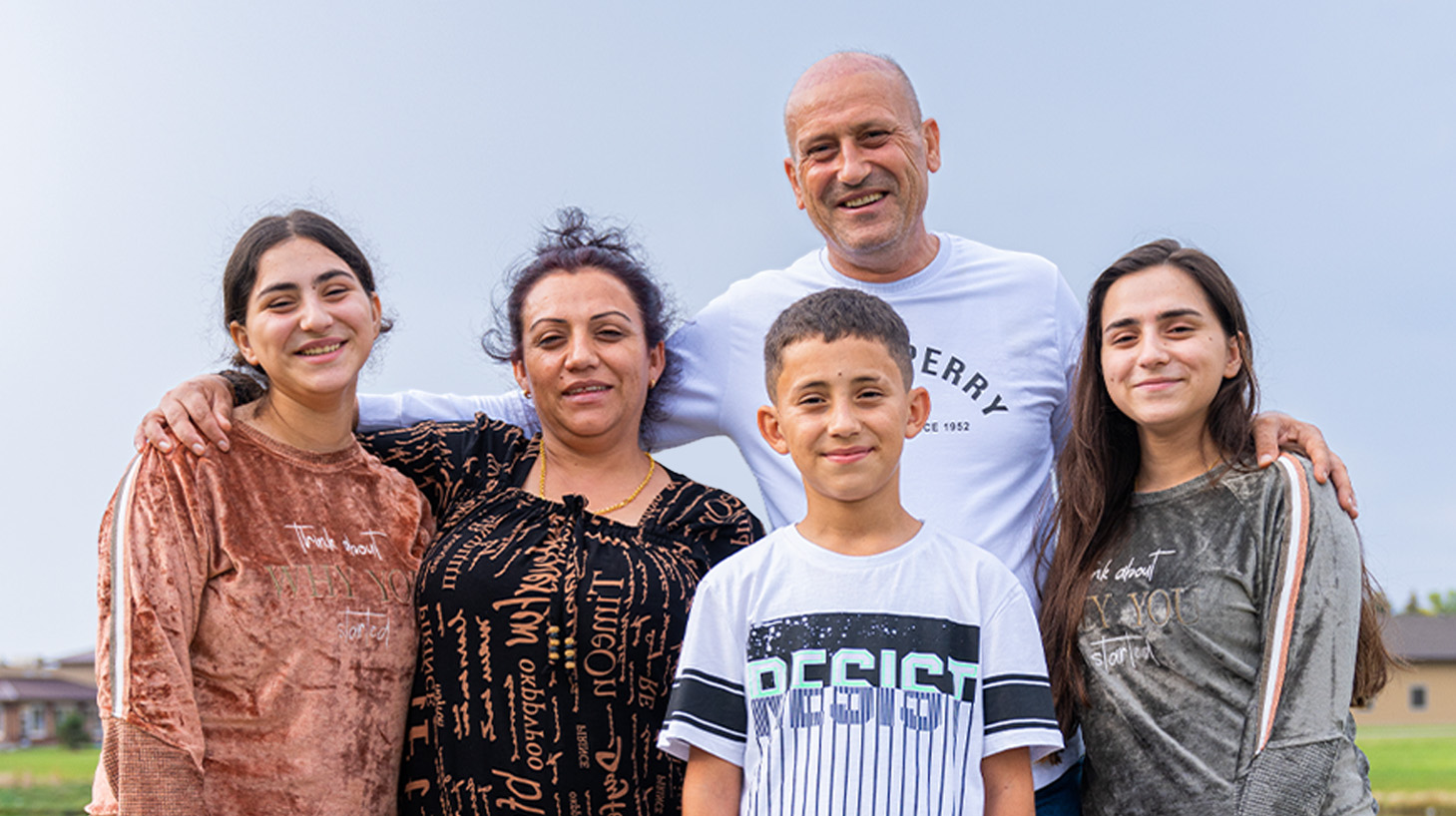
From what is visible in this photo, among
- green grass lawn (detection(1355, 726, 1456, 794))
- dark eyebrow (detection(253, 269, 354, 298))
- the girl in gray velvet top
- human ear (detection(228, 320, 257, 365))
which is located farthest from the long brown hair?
green grass lawn (detection(1355, 726, 1456, 794))

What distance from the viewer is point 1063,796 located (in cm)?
335

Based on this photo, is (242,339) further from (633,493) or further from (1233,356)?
(1233,356)

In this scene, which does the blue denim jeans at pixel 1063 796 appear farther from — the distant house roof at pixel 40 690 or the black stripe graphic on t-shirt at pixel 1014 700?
the distant house roof at pixel 40 690

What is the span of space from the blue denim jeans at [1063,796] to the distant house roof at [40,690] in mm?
42486

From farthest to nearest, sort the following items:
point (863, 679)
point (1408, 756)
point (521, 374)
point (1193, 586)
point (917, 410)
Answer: point (1408, 756)
point (521, 374)
point (1193, 586)
point (917, 410)
point (863, 679)

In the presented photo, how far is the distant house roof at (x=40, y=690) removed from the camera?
39.6 meters

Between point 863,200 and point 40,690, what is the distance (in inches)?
1785

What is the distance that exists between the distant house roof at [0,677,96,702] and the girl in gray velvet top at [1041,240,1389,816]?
42655mm

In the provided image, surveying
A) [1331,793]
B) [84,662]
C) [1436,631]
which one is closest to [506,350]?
[1331,793]

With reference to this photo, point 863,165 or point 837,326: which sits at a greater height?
point 863,165

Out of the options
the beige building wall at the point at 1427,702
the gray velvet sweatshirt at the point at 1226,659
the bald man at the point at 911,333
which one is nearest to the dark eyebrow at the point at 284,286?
the bald man at the point at 911,333

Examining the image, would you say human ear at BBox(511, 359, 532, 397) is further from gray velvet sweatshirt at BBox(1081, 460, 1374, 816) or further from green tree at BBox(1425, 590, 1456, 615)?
green tree at BBox(1425, 590, 1456, 615)

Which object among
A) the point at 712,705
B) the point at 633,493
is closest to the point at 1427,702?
the point at 633,493

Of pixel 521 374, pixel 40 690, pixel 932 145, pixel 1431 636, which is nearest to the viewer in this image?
pixel 521 374
